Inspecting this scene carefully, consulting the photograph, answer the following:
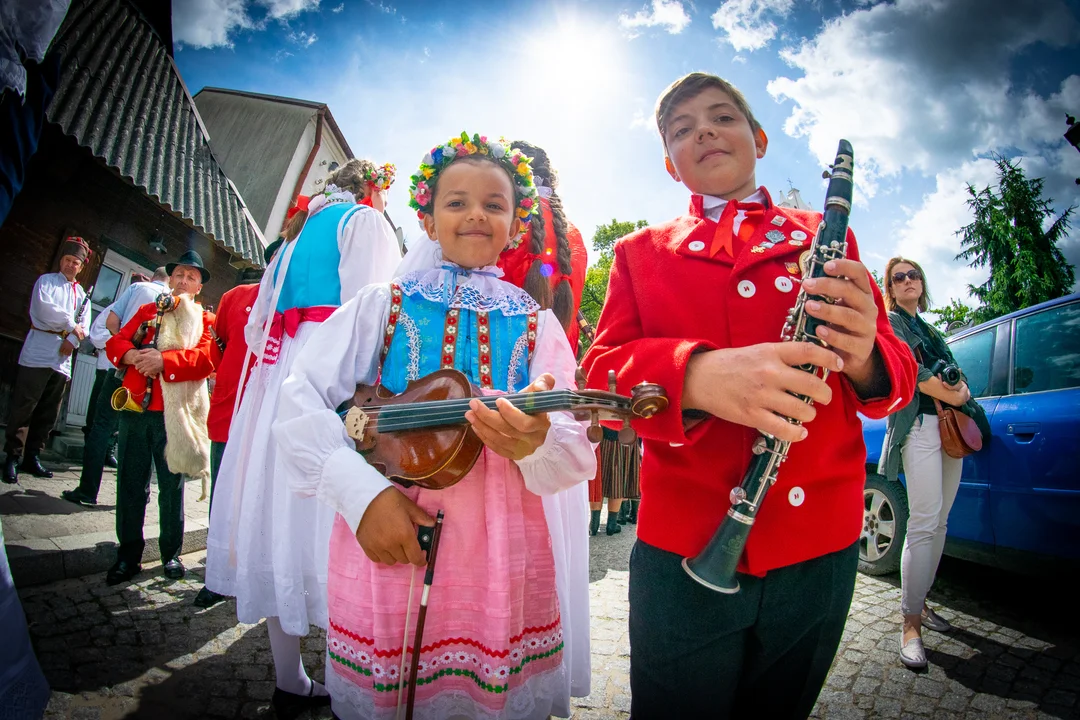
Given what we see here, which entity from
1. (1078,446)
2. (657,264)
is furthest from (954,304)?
(657,264)

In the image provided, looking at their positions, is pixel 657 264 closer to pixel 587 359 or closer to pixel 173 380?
pixel 587 359

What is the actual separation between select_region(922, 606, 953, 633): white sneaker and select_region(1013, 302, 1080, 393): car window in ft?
5.41

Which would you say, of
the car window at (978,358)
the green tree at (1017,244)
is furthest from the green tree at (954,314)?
the car window at (978,358)

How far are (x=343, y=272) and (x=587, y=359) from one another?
151 cm

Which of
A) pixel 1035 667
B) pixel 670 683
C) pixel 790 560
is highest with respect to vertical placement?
pixel 790 560

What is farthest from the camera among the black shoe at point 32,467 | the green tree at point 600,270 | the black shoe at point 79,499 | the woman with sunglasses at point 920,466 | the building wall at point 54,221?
the green tree at point 600,270

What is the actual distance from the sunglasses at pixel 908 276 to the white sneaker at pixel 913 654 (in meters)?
2.31

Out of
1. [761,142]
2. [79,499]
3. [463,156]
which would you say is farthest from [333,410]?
[79,499]

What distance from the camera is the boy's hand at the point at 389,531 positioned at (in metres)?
1.25

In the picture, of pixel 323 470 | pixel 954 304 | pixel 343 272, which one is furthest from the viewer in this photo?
pixel 954 304

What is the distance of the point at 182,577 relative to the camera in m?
3.49

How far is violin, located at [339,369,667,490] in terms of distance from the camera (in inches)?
48.8

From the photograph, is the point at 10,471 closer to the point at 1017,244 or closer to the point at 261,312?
the point at 261,312

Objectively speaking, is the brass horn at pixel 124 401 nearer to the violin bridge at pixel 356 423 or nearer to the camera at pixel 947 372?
the violin bridge at pixel 356 423
